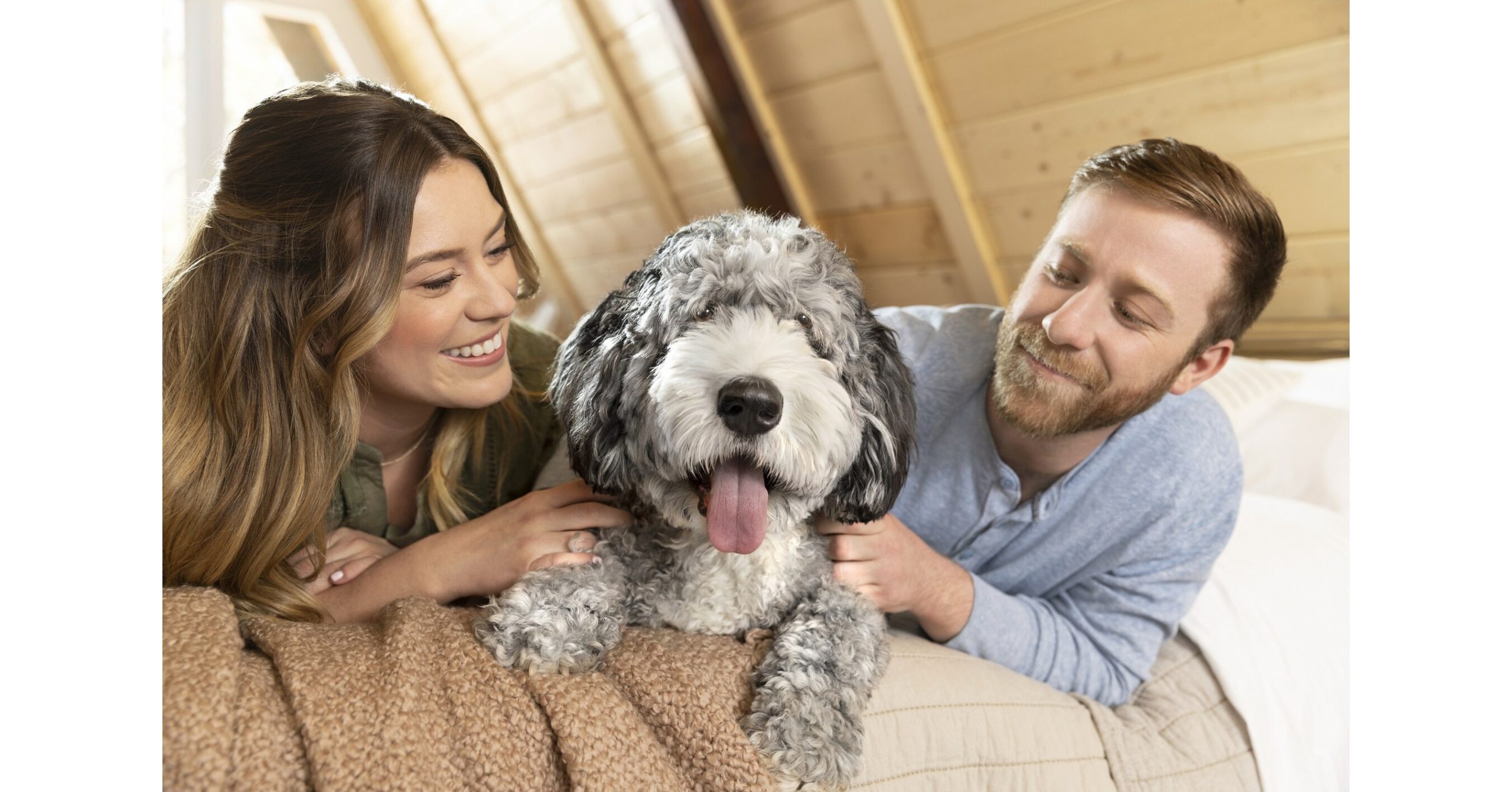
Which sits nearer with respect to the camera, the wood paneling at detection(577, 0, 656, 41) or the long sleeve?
the long sleeve

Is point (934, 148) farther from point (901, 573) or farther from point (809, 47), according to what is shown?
point (901, 573)

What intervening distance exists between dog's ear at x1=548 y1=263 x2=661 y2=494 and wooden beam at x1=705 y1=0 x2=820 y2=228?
194 cm

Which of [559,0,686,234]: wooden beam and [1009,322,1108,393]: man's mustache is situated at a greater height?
[559,0,686,234]: wooden beam

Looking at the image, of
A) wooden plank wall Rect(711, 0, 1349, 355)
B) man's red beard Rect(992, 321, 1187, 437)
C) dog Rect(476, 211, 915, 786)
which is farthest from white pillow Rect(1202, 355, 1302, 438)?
dog Rect(476, 211, 915, 786)

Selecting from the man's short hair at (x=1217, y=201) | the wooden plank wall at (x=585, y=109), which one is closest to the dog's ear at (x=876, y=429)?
the man's short hair at (x=1217, y=201)

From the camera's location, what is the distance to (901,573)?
146 cm

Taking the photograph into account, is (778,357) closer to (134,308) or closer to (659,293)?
(659,293)

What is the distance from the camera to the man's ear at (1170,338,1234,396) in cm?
174

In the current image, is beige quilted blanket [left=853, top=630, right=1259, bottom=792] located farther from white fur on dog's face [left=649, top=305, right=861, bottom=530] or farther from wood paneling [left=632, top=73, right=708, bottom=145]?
wood paneling [left=632, top=73, right=708, bottom=145]

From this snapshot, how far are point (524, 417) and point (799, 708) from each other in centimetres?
91

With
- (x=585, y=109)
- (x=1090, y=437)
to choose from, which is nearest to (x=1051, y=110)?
(x=1090, y=437)

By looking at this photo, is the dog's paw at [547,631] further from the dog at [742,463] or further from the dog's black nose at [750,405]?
the dog's black nose at [750,405]

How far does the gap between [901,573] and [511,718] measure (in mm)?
633

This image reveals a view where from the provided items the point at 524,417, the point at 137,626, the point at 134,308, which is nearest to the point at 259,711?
the point at 137,626
